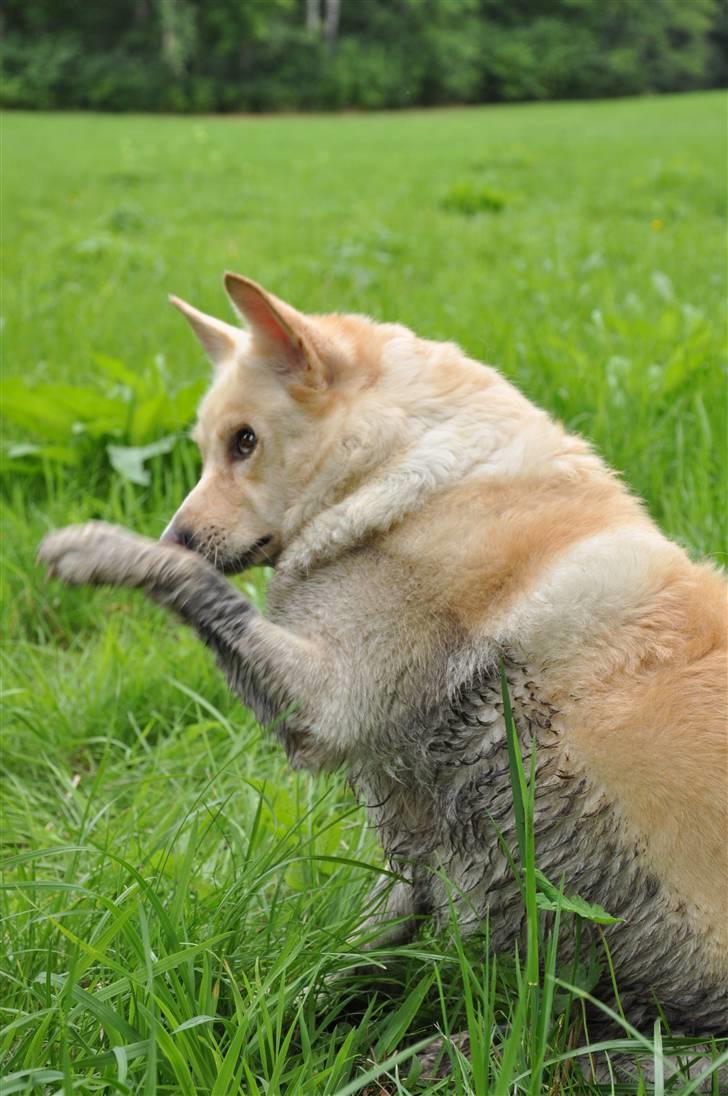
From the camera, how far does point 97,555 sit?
211 cm

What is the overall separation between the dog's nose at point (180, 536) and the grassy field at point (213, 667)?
468 mm

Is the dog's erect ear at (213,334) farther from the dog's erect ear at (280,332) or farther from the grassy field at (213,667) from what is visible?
the grassy field at (213,667)

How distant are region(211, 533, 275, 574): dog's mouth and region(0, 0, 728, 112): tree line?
97.7 feet

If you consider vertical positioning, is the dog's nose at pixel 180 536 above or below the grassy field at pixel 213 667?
above

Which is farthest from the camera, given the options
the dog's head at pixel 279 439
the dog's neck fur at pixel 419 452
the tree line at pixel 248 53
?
the tree line at pixel 248 53

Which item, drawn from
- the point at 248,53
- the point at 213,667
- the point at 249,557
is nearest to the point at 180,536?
the point at 249,557

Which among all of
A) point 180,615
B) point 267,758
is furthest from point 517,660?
point 267,758

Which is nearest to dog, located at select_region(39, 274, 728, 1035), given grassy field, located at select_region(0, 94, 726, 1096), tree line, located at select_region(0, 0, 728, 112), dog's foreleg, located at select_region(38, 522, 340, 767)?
dog's foreleg, located at select_region(38, 522, 340, 767)

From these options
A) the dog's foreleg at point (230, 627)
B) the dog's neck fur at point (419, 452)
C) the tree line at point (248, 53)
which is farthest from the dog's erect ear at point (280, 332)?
the tree line at point (248, 53)

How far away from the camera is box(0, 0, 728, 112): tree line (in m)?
30.8

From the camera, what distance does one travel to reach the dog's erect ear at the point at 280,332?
89.1 inches

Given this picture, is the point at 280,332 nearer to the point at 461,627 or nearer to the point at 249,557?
the point at 249,557

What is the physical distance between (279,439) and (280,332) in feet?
0.78

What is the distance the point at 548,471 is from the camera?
2.18 meters
